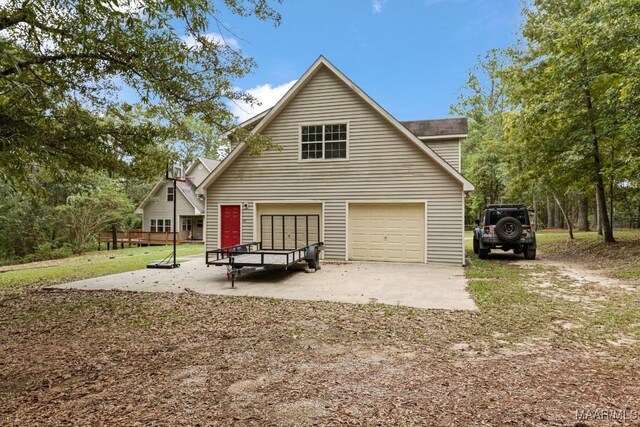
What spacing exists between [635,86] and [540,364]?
10.4m

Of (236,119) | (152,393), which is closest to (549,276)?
(236,119)

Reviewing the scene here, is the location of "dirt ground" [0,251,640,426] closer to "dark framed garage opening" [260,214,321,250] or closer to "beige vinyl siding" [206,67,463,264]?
"beige vinyl siding" [206,67,463,264]

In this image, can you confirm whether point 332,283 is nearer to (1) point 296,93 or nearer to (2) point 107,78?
(2) point 107,78

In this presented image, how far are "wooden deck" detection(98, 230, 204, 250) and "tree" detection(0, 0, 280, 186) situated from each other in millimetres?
21882

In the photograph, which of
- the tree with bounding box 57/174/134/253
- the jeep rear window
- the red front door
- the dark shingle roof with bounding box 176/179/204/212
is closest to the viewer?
the jeep rear window

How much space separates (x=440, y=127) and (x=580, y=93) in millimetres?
5241

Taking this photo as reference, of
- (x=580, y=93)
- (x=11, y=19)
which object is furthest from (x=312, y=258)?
(x=580, y=93)

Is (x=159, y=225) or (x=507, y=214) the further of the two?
(x=159, y=225)

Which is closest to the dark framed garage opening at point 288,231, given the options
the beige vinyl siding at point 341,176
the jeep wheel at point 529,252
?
the beige vinyl siding at point 341,176

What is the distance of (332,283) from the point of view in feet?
30.6

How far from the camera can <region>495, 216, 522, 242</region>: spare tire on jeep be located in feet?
42.8

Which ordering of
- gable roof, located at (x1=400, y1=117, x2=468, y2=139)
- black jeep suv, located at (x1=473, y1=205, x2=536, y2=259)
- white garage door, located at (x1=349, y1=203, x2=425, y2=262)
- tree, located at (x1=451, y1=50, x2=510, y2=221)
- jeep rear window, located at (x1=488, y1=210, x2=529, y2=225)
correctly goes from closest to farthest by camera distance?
white garage door, located at (x1=349, y1=203, x2=425, y2=262) < black jeep suv, located at (x1=473, y1=205, x2=536, y2=259) < jeep rear window, located at (x1=488, y1=210, x2=529, y2=225) < gable roof, located at (x1=400, y1=117, x2=468, y2=139) < tree, located at (x1=451, y1=50, x2=510, y2=221)

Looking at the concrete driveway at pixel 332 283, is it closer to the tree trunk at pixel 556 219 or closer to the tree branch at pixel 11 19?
the tree branch at pixel 11 19
